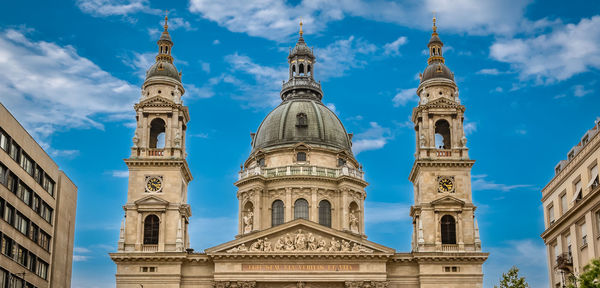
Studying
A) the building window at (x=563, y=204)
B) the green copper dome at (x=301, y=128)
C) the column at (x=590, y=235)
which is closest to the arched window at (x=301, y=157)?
the green copper dome at (x=301, y=128)

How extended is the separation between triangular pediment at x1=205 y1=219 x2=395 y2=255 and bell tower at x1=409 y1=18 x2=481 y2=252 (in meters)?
5.07

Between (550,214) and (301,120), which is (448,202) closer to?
(550,214)

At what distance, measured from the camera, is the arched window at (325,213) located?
83.8 metres

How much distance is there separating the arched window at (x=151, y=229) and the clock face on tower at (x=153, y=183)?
2338mm

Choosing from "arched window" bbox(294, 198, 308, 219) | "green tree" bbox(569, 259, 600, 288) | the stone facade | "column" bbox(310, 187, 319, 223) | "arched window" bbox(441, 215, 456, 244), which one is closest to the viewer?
"green tree" bbox(569, 259, 600, 288)

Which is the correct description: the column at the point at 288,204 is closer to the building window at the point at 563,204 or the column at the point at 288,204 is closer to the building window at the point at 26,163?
the building window at the point at 26,163

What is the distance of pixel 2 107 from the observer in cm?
5566

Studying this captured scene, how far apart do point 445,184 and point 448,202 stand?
74.7 inches

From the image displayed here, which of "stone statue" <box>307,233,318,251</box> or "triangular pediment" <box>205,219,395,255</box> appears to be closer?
"triangular pediment" <box>205,219,395,255</box>

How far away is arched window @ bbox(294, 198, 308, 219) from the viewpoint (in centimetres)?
8338

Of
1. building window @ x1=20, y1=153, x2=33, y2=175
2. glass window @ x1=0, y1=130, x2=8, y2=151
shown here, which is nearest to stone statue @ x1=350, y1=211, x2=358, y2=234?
building window @ x1=20, y1=153, x2=33, y2=175

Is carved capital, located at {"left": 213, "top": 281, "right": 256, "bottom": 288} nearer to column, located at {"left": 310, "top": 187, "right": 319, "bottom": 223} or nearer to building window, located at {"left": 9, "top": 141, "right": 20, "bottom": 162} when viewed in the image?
column, located at {"left": 310, "top": 187, "right": 319, "bottom": 223}

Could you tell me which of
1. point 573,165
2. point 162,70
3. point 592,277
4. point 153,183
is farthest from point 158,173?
point 592,277

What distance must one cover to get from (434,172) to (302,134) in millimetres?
20089
